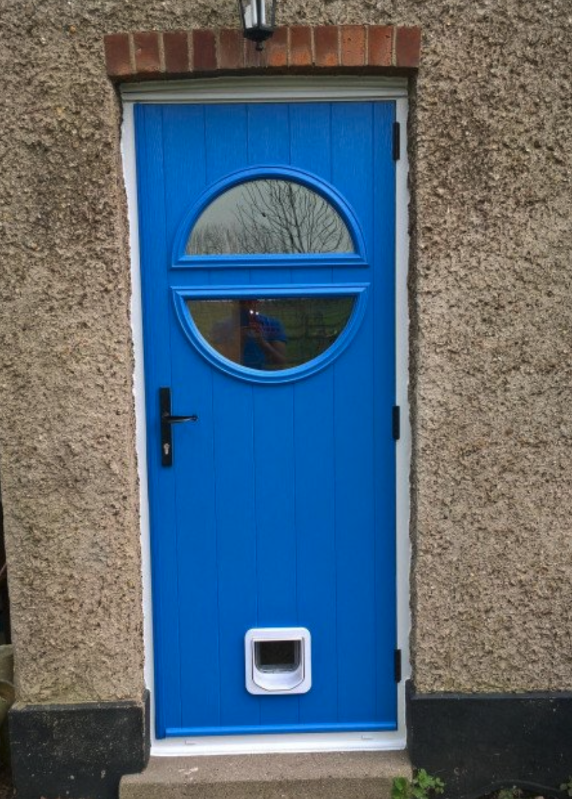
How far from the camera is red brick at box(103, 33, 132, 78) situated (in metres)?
2.56

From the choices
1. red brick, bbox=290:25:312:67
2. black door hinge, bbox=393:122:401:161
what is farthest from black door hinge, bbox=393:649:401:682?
red brick, bbox=290:25:312:67

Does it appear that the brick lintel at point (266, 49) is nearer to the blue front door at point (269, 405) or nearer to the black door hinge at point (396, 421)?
the blue front door at point (269, 405)

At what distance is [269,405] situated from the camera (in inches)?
112

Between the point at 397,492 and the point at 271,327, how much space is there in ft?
2.74

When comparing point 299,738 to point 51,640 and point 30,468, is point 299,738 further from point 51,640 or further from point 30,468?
point 30,468

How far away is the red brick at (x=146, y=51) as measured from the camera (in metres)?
2.56

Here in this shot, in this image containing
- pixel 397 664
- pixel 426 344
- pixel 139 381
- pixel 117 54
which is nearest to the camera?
pixel 117 54

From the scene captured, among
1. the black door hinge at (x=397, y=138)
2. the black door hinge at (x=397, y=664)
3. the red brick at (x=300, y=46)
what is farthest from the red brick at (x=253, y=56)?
the black door hinge at (x=397, y=664)

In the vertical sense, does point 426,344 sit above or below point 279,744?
above

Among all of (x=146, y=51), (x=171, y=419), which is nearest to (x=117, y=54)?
(x=146, y=51)

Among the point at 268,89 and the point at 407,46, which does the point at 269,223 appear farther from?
the point at 407,46

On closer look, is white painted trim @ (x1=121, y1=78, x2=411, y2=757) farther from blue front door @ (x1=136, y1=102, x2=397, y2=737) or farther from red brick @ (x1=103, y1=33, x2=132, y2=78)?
red brick @ (x1=103, y1=33, x2=132, y2=78)

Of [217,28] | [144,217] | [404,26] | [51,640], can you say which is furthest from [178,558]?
[404,26]

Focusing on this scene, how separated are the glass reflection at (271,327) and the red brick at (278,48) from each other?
0.86 meters
